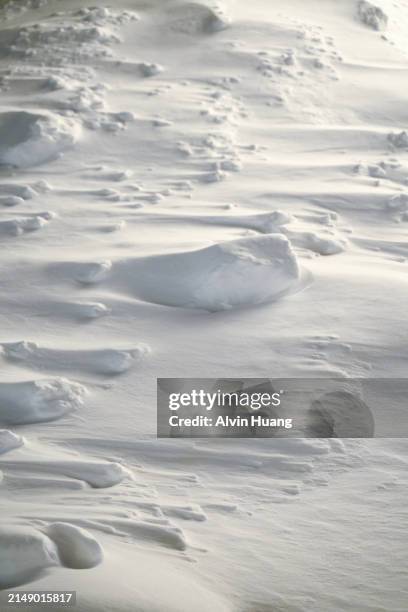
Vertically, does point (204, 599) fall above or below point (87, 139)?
below

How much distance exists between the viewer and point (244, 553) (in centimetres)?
138

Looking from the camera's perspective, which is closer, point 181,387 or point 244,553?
point 244,553

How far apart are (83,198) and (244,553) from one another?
4.62 feet

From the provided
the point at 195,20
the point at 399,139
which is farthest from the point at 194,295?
the point at 195,20

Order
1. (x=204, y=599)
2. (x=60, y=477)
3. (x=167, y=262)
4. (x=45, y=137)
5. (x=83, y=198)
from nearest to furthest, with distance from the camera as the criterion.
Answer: (x=204, y=599)
(x=60, y=477)
(x=167, y=262)
(x=83, y=198)
(x=45, y=137)

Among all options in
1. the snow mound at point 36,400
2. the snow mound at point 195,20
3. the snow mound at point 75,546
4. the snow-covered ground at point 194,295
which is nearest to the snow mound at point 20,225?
the snow-covered ground at point 194,295

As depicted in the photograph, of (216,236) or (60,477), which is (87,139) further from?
(60,477)

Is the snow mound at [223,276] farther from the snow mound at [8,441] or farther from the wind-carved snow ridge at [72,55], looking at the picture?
the wind-carved snow ridge at [72,55]

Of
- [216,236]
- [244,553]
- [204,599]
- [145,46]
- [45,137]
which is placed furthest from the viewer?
[145,46]

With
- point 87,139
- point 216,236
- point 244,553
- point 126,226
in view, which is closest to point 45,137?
point 87,139

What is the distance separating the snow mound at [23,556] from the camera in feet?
4.16

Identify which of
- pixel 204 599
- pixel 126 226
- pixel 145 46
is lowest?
pixel 204 599

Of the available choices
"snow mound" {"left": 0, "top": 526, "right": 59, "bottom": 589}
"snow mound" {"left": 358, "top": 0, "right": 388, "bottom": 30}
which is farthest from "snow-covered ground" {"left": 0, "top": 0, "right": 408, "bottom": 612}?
"snow mound" {"left": 358, "top": 0, "right": 388, "bottom": 30}

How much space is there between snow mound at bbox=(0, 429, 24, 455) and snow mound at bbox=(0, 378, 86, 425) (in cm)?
5
